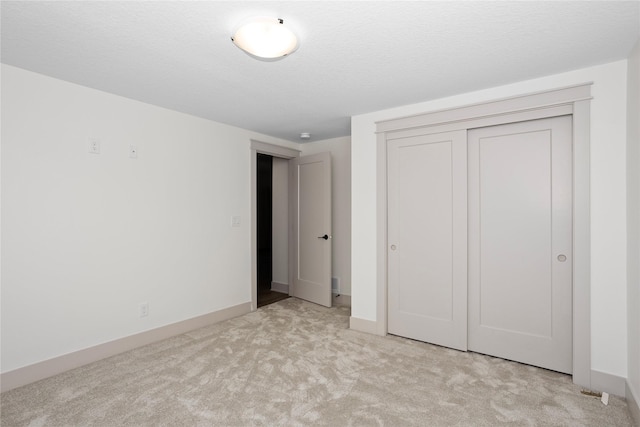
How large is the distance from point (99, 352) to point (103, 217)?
1153 mm

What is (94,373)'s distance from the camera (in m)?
2.55

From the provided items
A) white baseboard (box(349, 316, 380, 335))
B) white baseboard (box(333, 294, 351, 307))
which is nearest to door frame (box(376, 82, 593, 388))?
white baseboard (box(349, 316, 380, 335))

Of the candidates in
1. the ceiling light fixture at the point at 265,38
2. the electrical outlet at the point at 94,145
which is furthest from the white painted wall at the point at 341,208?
the electrical outlet at the point at 94,145

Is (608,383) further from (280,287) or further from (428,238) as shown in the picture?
(280,287)

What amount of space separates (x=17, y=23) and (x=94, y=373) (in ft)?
7.93

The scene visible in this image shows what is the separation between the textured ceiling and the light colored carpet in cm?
229

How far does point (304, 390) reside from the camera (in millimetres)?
2307

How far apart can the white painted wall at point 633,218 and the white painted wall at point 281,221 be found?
389 centimetres

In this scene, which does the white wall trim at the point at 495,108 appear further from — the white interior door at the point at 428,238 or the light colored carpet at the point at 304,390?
the light colored carpet at the point at 304,390

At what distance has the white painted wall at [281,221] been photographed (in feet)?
16.9

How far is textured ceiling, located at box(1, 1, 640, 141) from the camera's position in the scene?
1677 mm

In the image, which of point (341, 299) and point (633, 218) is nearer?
point (633, 218)

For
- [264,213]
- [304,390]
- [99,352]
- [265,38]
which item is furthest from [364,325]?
[264,213]

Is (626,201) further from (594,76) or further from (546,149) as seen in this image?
(594,76)
